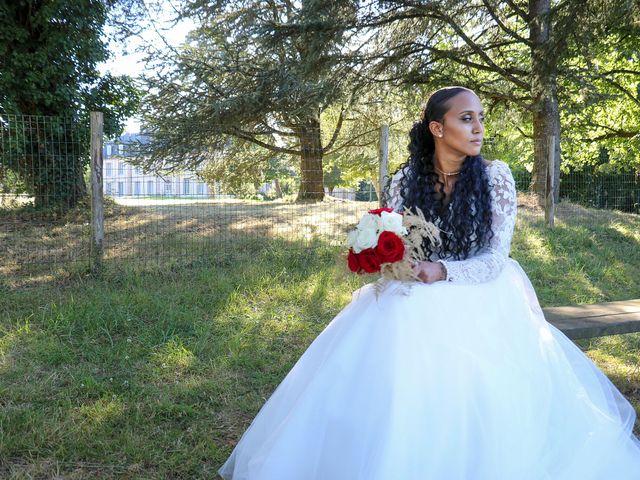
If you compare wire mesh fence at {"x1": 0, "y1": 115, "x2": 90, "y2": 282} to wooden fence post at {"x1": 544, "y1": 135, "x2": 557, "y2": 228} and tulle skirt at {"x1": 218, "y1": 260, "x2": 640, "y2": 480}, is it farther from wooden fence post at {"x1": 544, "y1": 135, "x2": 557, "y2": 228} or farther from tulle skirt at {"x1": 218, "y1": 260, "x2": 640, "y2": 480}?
wooden fence post at {"x1": 544, "y1": 135, "x2": 557, "y2": 228}

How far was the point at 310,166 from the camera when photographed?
12484 mm

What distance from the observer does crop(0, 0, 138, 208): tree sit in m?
8.71

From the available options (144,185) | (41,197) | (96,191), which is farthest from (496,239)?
(41,197)

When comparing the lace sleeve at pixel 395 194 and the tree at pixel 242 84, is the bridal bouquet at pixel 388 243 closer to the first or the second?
the lace sleeve at pixel 395 194

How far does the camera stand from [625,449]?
2330 millimetres

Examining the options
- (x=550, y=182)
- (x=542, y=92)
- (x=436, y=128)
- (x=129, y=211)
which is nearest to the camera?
(x=436, y=128)

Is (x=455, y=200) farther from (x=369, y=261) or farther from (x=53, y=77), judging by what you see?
(x=53, y=77)

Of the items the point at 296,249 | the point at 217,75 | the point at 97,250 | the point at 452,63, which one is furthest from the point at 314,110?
the point at 97,250

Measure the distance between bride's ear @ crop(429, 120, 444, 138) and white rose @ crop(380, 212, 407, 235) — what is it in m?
0.69

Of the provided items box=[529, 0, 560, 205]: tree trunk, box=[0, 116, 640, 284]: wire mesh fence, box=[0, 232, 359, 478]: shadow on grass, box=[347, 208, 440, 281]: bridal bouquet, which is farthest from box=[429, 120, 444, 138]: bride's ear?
box=[529, 0, 560, 205]: tree trunk

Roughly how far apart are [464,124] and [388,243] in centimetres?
83

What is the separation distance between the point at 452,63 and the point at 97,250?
9648mm

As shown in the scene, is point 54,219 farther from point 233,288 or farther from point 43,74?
point 233,288

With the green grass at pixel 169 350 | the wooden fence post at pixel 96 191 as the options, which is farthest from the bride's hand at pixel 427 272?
the wooden fence post at pixel 96 191
